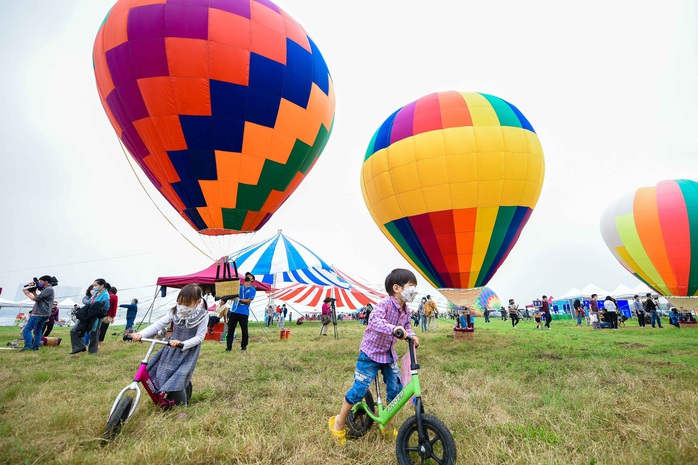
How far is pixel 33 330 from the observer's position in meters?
7.68

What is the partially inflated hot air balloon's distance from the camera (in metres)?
6.71

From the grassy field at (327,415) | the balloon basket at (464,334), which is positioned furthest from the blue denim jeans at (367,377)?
the balloon basket at (464,334)

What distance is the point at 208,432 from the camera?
2.71 metres

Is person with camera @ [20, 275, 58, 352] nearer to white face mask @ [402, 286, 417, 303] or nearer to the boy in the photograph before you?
the boy

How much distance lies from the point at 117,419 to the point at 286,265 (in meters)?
13.9

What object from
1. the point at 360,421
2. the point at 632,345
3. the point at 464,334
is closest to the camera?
the point at 360,421

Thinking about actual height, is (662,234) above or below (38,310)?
above

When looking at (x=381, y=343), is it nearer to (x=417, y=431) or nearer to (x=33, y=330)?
(x=417, y=431)

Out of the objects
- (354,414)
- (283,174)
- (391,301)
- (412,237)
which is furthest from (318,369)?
(412,237)

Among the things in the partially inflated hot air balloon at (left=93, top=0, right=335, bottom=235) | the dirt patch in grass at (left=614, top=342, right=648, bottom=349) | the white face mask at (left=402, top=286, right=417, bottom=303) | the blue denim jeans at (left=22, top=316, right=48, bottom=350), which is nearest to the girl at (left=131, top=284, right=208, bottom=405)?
the white face mask at (left=402, top=286, right=417, bottom=303)

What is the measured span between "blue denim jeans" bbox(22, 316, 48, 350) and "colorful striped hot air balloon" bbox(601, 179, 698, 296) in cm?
2227

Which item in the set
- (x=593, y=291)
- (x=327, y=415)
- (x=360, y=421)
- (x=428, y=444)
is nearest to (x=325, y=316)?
(x=327, y=415)

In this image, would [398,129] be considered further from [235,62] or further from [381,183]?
[235,62]

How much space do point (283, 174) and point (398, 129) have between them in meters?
4.10
